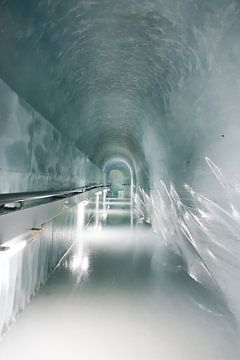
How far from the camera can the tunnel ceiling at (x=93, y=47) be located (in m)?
2.57

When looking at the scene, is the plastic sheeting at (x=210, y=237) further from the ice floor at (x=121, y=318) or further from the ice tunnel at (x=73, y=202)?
the ice floor at (x=121, y=318)

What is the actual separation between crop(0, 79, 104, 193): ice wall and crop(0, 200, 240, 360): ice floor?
140 cm

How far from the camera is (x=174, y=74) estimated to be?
4.09m

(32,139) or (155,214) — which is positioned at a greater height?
(32,139)

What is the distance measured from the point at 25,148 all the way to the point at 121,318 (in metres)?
2.18

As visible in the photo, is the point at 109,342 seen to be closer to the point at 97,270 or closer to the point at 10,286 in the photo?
the point at 10,286

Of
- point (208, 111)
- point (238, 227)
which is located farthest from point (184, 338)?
point (208, 111)

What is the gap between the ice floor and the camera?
248cm

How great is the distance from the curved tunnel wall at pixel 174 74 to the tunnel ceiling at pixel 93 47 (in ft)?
0.04

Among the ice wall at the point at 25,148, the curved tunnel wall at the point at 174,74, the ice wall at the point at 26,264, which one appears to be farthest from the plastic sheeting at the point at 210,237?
the ice wall at the point at 25,148

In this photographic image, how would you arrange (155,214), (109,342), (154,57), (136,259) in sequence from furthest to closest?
(155,214)
(136,259)
(154,57)
(109,342)

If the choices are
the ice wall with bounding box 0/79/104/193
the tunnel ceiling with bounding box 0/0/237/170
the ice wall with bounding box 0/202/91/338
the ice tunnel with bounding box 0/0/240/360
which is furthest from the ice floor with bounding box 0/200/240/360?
the tunnel ceiling with bounding box 0/0/237/170

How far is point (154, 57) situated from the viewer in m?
4.04

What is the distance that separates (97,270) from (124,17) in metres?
3.67
